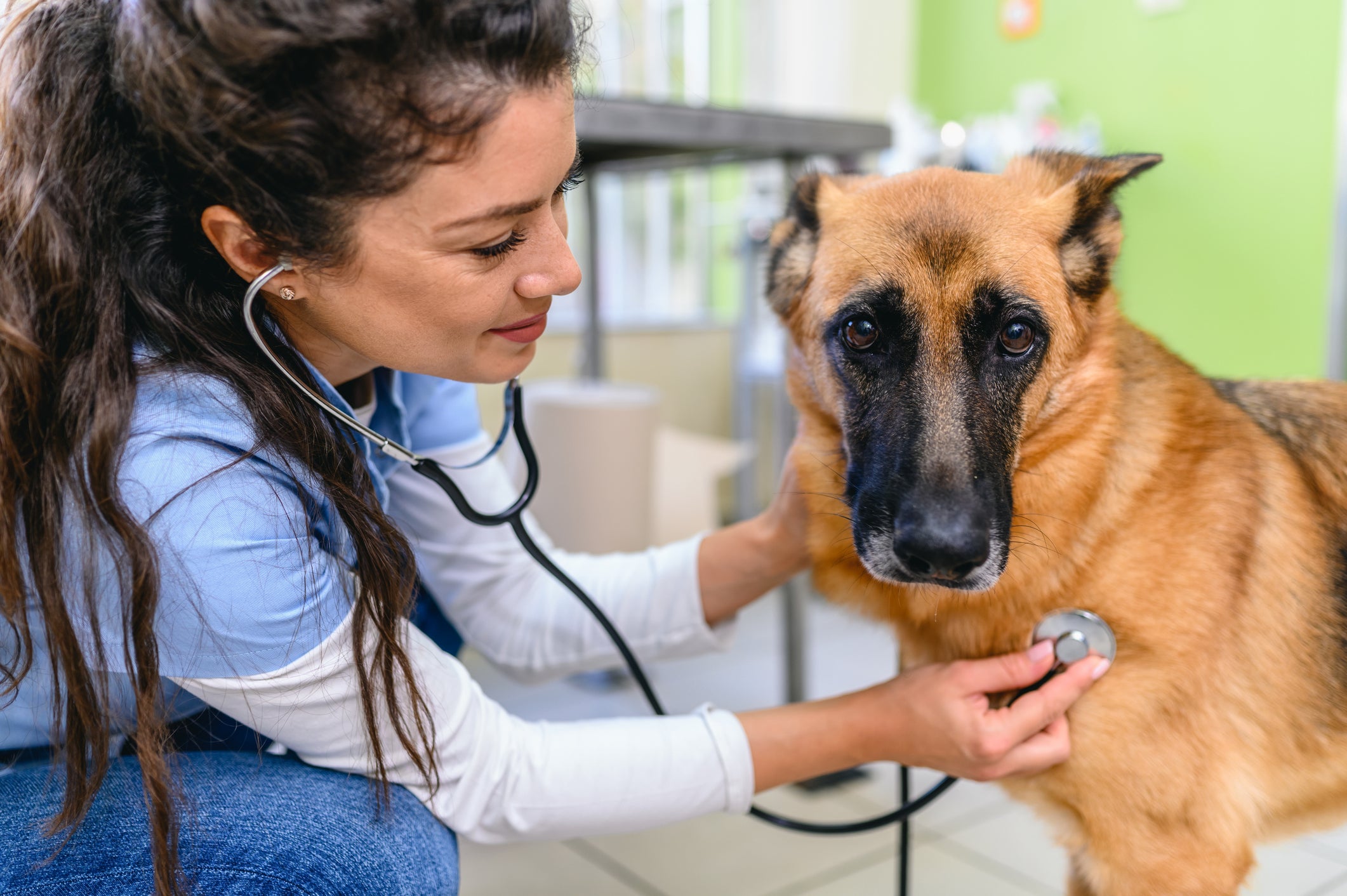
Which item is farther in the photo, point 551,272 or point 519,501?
point 519,501

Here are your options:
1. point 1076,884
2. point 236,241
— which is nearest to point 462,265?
point 236,241

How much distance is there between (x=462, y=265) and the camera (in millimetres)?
794

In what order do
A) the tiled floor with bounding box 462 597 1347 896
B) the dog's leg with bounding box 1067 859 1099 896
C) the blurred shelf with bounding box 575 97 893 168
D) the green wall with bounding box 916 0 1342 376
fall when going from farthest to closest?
1. the green wall with bounding box 916 0 1342 376
2. the blurred shelf with bounding box 575 97 893 168
3. the tiled floor with bounding box 462 597 1347 896
4. the dog's leg with bounding box 1067 859 1099 896

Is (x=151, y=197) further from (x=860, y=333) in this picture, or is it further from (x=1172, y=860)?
(x=1172, y=860)

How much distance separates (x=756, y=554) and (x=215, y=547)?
2.06ft

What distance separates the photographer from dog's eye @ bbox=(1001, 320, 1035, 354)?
92 centimetres

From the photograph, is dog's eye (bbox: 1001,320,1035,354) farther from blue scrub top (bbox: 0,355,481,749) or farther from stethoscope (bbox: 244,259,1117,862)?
blue scrub top (bbox: 0,355,481,749)

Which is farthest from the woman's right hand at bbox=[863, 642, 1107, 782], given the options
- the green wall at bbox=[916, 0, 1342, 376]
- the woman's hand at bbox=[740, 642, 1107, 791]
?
the green wall at bbox=[916, 0, 1342, 376]

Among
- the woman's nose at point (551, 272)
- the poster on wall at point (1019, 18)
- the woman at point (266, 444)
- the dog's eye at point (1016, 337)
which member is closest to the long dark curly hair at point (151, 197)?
the woman at point (266, 444)

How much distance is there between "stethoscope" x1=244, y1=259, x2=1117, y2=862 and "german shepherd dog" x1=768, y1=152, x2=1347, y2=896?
0.03 meters

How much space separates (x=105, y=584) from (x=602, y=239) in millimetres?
2957

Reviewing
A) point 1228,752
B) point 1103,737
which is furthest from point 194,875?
point 1228,752

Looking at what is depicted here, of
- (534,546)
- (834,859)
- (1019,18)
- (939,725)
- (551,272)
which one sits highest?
(1019,18)

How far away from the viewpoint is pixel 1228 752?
92 centimetres
